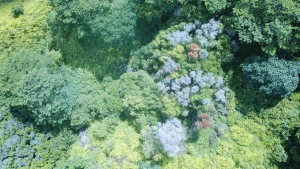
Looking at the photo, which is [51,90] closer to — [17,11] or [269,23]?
[17,11]

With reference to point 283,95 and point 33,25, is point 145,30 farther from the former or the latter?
point 283,95

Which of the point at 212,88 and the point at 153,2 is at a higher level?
the point at 153,2

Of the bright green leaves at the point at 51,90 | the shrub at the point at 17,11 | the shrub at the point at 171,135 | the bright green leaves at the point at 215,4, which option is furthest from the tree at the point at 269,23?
the shrub at the point at 17,11

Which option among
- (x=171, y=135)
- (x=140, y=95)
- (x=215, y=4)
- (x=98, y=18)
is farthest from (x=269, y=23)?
(x=98, y=18)

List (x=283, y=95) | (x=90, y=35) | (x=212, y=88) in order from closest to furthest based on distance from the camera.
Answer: (x=283, y=95) < (x=212, y=88) < (x=90, y=35)

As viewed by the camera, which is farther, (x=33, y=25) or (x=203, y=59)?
(x=33, y=25)

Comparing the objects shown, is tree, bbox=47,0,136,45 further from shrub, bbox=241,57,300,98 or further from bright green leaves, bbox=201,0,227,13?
shrub, bbox=241,57,300,98

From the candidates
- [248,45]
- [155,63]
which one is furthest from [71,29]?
[248,45]
